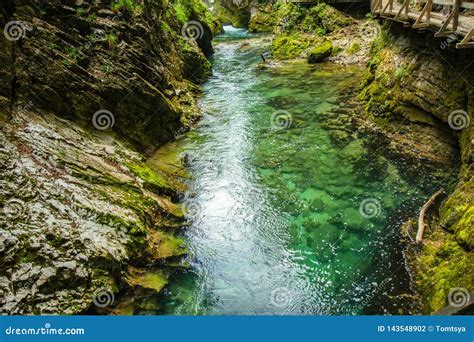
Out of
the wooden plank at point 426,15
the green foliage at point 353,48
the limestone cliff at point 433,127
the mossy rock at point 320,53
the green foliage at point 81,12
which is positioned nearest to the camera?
the limestone cliff at point 433,127

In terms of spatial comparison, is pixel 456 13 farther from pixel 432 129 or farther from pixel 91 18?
pixel 91 18

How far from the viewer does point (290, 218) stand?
9.38 meters

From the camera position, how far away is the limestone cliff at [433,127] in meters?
6.88

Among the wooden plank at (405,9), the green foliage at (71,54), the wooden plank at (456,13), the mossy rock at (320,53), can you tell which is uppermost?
the wooden plank at (405,9)

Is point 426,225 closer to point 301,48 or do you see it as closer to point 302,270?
point 302,270

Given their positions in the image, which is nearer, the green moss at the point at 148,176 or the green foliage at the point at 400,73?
the green moss at the point at 148,176

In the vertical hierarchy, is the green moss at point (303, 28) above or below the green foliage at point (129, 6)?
above

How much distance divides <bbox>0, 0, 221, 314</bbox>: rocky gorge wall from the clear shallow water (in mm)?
873

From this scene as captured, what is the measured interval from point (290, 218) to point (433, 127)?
592cm

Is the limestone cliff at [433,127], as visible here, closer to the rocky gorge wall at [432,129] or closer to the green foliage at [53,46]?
the rocky gorge wall at [432,129]

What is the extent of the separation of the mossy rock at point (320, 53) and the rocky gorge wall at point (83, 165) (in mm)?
12145

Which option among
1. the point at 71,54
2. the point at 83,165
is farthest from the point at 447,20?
the point at 71,54

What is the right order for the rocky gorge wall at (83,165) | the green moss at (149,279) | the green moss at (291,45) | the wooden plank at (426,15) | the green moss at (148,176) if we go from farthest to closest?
the green moss at (291,45), the wooden plank at (426,15), the green moss at (148,176), the green moss at (149,279), the rocky gorge wall at (83,165)

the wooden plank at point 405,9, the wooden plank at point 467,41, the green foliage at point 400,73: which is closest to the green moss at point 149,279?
the wooden plank at point 467,41
